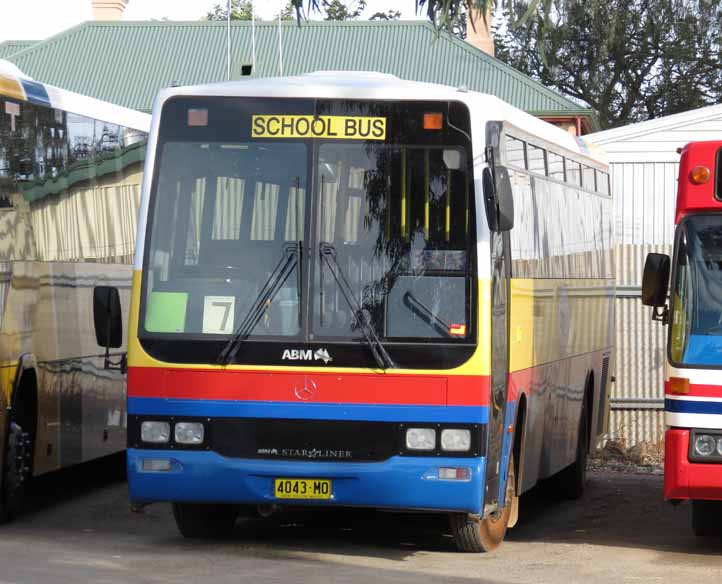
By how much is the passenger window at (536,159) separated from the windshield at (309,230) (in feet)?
6.85

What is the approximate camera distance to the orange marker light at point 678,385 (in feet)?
37.9

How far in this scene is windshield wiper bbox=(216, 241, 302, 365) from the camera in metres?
10.9

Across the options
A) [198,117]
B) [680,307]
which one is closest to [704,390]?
[680,307]

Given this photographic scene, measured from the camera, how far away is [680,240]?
39.3 ft

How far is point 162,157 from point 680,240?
3769 millimetres

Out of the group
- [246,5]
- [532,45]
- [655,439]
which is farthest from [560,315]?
[246,5]

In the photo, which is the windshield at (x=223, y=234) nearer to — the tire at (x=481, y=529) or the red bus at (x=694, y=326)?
the tire at (x=481, y=529)

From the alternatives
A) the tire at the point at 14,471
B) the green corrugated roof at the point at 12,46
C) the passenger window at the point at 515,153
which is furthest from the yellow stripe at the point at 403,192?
the green corrugated roof at the point at 12,46

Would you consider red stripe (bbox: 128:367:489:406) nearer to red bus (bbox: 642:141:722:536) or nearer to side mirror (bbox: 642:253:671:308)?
red bus (bbox: 642:141:722:536)

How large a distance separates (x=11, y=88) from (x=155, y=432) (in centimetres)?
359

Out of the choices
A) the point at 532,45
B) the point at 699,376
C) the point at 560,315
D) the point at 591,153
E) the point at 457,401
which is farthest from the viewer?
the point at 532,45

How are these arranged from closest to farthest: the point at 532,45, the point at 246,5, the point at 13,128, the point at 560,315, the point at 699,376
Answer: the point at 699,376 → the point at 13,128 → the point at 560,315 → the point at 532,45 → the point at 246,5

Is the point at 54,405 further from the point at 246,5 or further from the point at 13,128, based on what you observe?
the point at 246,5

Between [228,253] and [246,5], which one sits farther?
[246,5]
